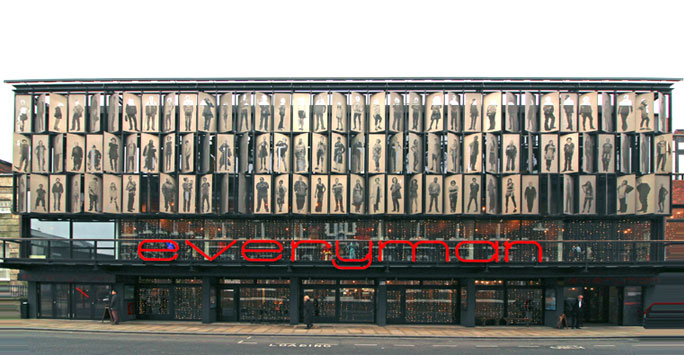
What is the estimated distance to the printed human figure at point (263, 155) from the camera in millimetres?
30031

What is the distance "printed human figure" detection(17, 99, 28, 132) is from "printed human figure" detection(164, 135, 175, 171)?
30.3 ft

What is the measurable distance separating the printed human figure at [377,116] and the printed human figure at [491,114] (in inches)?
256

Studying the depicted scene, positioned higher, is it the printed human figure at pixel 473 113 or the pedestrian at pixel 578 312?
the printed human figure at pixel 473 113

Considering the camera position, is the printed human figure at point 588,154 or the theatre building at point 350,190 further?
the printed human figure at point 588,154

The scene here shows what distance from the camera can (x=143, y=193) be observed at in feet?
99.9

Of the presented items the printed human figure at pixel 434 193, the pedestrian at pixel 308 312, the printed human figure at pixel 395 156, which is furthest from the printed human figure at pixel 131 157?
the printed human figure at pixel 434 193

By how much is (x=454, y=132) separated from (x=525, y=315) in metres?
11.8

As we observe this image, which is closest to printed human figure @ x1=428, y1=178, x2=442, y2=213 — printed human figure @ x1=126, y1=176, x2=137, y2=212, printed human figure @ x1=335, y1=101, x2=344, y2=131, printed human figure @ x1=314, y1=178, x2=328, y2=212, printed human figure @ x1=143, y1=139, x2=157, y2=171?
printed human figure @ x1=314, y1=178, x2=328, y2=212

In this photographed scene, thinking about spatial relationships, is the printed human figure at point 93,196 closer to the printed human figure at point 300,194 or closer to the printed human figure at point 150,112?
the printed human figure at point 150,112

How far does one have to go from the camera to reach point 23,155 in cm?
3083

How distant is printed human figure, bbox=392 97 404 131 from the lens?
98.4 ft

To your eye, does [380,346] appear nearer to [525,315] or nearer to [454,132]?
[525,315]

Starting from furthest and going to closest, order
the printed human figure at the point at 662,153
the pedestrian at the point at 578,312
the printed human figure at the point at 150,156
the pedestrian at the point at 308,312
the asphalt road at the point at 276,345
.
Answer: the printed human figure at the point at 150,156, the printed human figure at the point at 662,153, the pedestrian at the point at 578,312, the pedestrian at the point at 308,312, the asphalt road at the point at 276,345

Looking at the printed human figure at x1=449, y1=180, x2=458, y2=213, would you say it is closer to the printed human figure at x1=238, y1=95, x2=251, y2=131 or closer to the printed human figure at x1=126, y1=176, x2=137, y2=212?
the printed human figure at x1=238, y1=95, x2=251, y2=131
